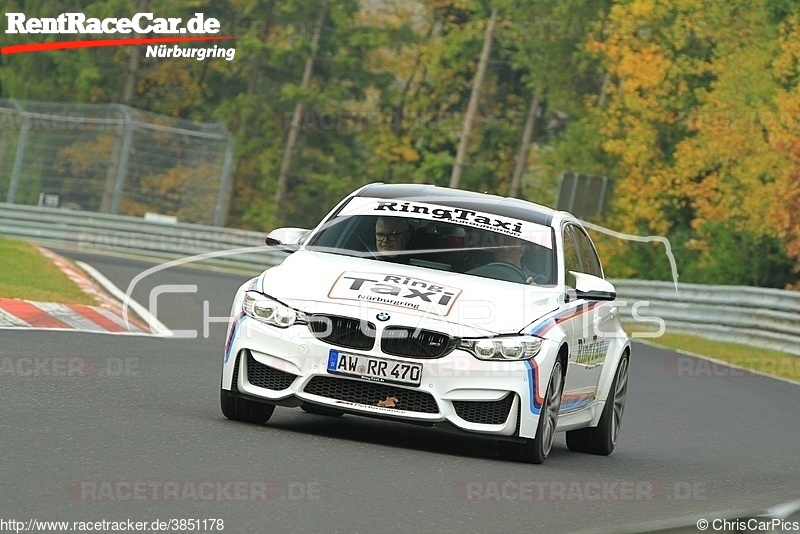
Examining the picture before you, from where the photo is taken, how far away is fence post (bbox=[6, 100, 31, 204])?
36.2 meters

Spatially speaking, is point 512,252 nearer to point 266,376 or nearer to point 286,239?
point 286,239

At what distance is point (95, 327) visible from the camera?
1551 cm

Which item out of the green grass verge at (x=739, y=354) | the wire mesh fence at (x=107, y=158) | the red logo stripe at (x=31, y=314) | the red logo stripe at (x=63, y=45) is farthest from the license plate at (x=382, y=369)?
the red logo stripe at (x=63, y=45)

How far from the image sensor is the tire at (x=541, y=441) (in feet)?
30.0

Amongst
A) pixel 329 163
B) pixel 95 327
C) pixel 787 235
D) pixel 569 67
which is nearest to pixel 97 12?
pixel 329 163

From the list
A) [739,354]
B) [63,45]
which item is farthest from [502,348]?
[63,45]

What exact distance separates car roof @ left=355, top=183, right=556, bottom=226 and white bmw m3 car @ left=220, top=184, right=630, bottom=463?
36 centimetres

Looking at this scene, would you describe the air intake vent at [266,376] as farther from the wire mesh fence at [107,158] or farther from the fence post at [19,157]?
the fence post at [19,157]

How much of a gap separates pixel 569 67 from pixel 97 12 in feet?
61.3

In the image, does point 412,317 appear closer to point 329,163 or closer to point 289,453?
point 289,453

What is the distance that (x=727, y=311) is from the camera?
88.5ft

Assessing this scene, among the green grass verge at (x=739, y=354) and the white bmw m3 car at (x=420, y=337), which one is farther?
the green grass verge at (x=739, y=354)

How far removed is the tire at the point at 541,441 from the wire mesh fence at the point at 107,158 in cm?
2769

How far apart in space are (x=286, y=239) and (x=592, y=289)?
1.93 meters
